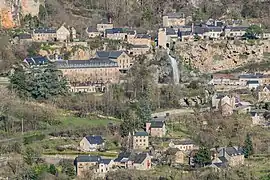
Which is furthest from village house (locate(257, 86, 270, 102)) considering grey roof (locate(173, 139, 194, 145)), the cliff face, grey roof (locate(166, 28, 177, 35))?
grey roof (locate(173, 139, 194, 145))

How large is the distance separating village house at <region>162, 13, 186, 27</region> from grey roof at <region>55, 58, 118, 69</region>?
9.47m

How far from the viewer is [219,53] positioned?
4550 cm

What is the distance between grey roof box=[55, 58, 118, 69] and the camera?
40.0 meters

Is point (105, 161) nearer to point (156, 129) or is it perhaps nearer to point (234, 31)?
point (156, 129)

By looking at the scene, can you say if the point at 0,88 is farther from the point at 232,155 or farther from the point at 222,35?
the point at 222,35

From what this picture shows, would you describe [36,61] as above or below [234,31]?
below

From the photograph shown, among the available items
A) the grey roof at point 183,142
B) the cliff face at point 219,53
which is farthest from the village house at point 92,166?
the cliff face at point 219,53

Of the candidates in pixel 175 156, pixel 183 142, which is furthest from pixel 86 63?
pixel 175 156

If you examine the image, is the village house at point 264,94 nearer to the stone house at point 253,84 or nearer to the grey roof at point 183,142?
the stone house at point 253,84

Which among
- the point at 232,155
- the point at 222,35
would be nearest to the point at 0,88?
the point at 232,155

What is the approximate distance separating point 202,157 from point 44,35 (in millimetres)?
15284

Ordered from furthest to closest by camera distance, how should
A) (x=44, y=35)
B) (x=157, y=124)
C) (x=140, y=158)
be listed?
(x=44, y=35)
(x=157, y=124)
(x=140, y=158)

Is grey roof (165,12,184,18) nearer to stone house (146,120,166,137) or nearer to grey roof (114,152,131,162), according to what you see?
stone house (146,120,166,137)

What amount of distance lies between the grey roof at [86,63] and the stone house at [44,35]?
3.13m
